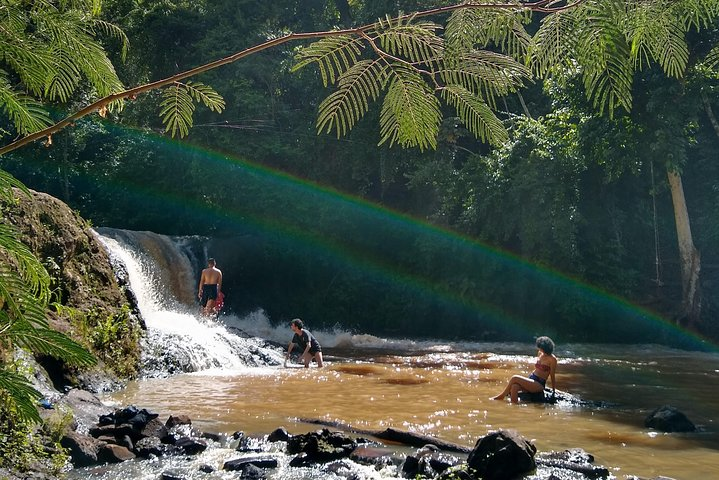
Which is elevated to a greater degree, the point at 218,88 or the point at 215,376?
the point at 218,88

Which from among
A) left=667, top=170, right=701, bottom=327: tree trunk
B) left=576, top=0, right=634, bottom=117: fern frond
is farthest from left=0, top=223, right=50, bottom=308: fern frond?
left=667, top=170, right=701, bottom=327: tree trunk

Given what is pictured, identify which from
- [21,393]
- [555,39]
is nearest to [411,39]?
[555,39]

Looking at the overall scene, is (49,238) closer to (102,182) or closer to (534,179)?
(534,179)

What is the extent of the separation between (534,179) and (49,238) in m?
13.1

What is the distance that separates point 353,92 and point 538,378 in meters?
8.99

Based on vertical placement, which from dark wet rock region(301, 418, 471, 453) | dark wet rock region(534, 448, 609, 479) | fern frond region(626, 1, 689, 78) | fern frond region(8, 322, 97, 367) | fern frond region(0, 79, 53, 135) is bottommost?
dark wet rock region(301, 418, 471, 453)

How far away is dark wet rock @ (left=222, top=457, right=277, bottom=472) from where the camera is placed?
22.4 feet

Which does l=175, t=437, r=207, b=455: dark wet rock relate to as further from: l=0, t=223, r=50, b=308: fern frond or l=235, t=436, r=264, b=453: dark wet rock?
l=0, t=223, r=50, b=308: fern frond

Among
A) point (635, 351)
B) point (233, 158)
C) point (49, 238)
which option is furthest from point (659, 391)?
point (233, 158)

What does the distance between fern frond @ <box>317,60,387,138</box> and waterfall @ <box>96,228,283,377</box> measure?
10.8 meters

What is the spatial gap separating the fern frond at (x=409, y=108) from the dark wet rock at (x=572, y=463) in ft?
15.9

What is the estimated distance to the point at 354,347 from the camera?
19.6m

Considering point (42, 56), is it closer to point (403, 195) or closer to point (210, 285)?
point (210, 285)

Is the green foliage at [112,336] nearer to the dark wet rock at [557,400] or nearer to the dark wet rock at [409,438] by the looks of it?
the dark wet rock at [409,438]
